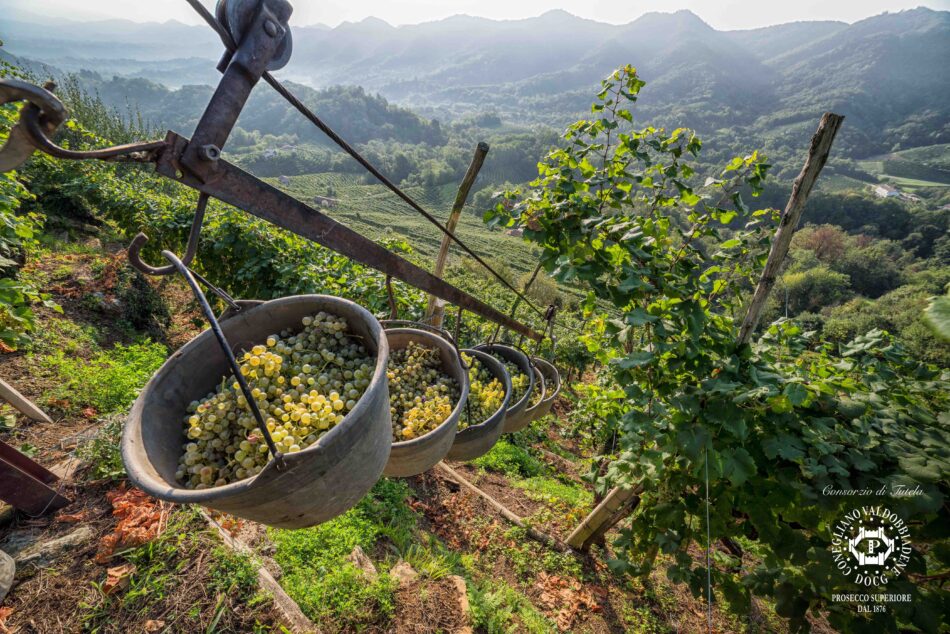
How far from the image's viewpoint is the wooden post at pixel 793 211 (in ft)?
7.45

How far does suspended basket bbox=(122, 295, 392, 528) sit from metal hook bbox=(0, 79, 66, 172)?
2.53ft

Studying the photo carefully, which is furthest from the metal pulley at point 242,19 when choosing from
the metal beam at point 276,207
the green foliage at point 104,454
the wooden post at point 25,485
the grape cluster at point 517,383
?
the green foliage at point 104,454

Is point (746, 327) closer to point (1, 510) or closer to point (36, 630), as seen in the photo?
point (36, 630)

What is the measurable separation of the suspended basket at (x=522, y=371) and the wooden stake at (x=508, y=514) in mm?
2441

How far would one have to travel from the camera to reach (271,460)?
1.07 metres

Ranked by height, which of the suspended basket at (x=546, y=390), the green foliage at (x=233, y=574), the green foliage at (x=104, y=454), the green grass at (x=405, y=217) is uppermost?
the suspended basket at (x=546, y=390)

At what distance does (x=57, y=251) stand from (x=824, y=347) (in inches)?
534

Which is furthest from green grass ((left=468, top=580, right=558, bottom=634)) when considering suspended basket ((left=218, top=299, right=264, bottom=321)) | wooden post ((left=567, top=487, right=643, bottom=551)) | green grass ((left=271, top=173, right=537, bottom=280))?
green grass ((left=271, top=173, right=537, bottom=280))

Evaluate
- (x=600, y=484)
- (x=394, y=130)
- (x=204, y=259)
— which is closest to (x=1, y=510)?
(x=600, y=484)

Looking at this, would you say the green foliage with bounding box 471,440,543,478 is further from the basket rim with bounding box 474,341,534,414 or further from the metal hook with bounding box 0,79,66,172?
the metal hook with bounding box 0,79,66,172

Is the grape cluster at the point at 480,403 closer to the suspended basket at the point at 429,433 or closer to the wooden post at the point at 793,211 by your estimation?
the suspended basket at the point at 429,433

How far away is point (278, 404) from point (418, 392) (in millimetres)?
852

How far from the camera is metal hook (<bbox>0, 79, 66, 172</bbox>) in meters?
0.82

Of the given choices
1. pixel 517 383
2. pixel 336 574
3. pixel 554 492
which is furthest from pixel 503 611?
pixel 554 492
